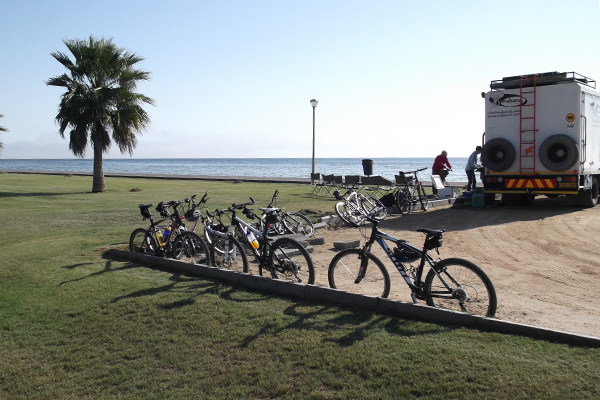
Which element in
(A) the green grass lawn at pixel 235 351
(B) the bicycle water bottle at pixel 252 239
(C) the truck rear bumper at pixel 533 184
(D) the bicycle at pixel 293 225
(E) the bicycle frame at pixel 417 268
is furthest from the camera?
(C) the truck rear bumper at pixel 533 184

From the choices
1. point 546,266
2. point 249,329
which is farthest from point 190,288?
point 546,266

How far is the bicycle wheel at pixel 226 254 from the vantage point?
823 centimetres

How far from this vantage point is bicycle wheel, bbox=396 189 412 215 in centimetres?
1539

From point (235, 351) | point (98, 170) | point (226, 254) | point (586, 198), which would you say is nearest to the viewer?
point (235, 351)

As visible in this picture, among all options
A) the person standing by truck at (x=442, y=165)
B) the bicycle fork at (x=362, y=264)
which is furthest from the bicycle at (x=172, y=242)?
the person standing by truck at (x=442, y=165)

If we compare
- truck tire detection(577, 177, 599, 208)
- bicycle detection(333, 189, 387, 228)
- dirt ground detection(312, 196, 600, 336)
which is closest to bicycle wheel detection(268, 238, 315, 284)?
dirt ground detection(312, 196, 600, 336)

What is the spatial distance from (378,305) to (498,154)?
35.3 feet

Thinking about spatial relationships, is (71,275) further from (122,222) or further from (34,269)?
(122,222)

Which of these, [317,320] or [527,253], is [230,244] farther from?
[527,253]

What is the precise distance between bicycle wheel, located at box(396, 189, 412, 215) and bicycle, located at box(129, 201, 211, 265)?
25.4 feet

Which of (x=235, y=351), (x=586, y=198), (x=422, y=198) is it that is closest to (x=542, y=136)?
(x=586, y=198)

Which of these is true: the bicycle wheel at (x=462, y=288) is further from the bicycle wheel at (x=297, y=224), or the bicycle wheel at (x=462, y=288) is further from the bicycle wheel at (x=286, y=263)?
the bicycle wheel at (x=297, y=224)

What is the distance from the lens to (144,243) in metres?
9.13

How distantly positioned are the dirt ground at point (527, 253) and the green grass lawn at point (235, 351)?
1.22 metres
